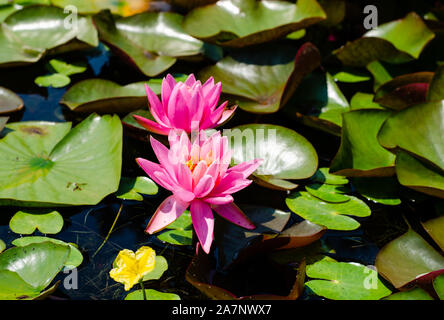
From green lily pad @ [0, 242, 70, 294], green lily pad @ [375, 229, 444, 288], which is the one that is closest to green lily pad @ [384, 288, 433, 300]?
green lily pad @ [375, 229, 444, 288]

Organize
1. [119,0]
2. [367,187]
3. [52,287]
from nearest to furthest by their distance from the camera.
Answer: [52,287] → [367,187] → [119,0]

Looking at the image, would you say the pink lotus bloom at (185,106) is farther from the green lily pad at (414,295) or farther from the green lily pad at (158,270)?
the green lily pad at (414,295)

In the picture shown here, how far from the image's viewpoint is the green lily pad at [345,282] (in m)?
1.72

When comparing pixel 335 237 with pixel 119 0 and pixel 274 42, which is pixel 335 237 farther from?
pixel 119 0

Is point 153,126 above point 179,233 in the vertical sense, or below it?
above

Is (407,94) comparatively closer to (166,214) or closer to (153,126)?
(153,126)

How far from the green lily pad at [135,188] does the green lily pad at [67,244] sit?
36 centimetres

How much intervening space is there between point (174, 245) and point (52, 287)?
52cm

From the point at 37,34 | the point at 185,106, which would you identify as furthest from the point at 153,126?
the point at 37,34

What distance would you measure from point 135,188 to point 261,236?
0.69 metres

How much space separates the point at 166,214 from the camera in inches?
65.6

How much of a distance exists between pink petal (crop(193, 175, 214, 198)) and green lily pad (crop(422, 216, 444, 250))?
39.7 inches
